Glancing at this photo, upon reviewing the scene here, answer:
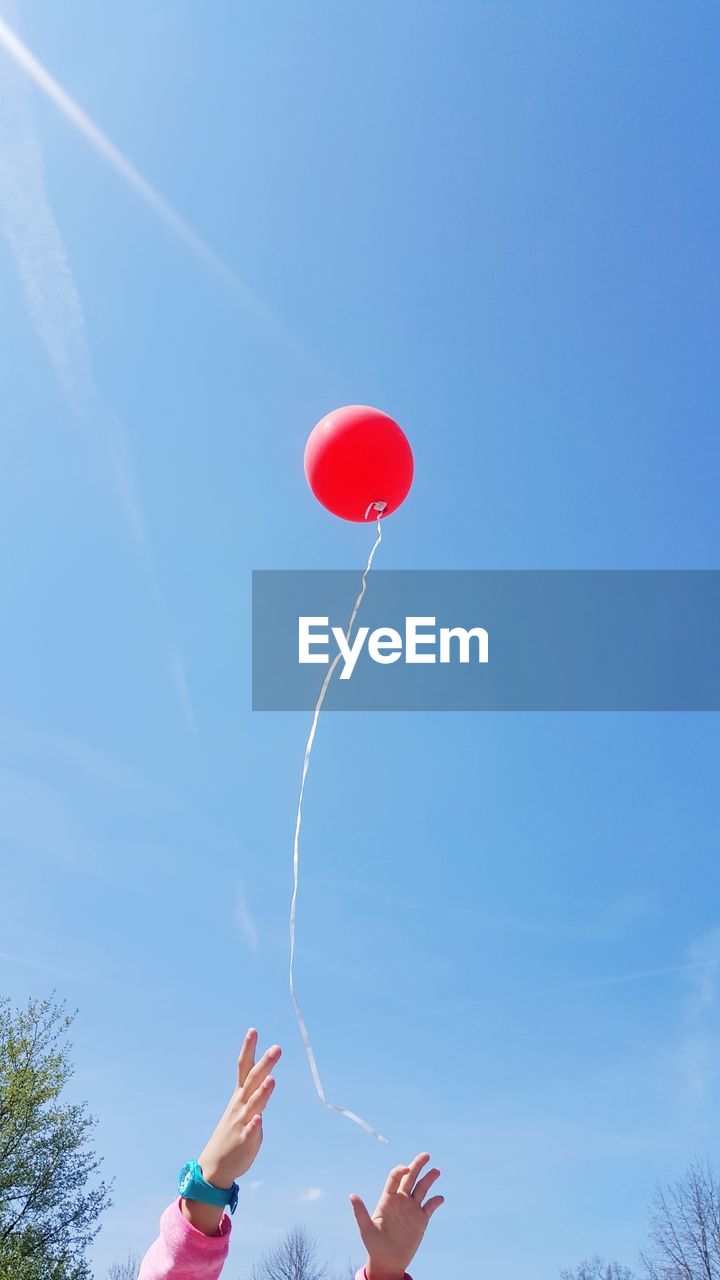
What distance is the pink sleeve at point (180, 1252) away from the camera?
74.0 inches

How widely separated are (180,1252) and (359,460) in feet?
15.0

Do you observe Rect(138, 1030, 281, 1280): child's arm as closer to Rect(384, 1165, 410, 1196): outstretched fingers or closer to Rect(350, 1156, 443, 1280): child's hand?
Rect(350, 1156, 443, 1280): child's hand

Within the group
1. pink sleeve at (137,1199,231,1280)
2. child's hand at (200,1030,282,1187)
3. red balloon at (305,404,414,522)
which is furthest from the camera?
red balloon at (305,404,414,522)

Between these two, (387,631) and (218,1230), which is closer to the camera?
(218,1230)

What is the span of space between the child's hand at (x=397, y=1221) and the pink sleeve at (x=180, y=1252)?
0.47 meters

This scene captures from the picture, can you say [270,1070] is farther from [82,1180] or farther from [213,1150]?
[82,1180]

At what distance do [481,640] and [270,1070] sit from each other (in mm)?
10166

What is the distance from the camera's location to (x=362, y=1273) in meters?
2.31

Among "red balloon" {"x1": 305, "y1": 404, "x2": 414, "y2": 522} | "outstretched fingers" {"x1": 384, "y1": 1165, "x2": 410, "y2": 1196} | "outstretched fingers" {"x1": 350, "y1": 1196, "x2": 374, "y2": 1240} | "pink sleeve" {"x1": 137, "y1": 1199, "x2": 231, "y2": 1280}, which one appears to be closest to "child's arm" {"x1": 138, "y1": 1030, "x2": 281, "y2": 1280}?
"pink sleeve" {"x1": 137, "y1": 1199, "x2": 231, "y2": 1280}

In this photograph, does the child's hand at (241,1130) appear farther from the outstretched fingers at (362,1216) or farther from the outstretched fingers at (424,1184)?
the outstretched fingers at (424,1184)

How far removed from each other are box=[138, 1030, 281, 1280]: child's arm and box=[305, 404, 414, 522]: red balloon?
4142 mm

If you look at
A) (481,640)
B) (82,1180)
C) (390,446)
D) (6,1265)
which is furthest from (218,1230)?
(82,1180)

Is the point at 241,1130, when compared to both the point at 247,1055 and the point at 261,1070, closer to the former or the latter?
the point at 261,1070

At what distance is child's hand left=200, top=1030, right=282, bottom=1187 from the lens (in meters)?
2.00
